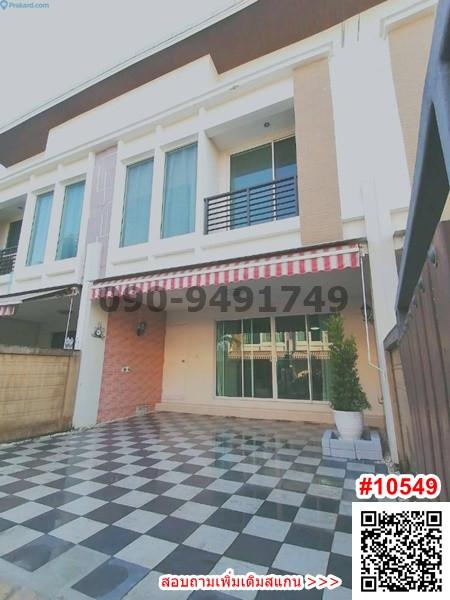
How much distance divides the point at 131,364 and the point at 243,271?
198 inches

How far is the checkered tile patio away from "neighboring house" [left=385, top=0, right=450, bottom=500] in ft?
5.39

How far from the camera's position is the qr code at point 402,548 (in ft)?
3.56

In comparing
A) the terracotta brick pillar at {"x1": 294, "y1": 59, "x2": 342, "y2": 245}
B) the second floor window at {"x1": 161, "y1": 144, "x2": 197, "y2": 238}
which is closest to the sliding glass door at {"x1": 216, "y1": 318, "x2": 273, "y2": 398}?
the second floor window at {"x1": 161, "y1": 144, "x2": 197, "y2": 238}

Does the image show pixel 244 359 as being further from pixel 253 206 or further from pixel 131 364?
pixel 253 206

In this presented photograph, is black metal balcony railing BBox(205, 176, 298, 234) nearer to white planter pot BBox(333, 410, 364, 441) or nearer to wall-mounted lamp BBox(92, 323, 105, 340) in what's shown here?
wall-mounted lamp BBox(92, 323, 105, 340)

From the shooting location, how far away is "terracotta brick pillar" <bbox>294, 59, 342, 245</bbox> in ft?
19.1

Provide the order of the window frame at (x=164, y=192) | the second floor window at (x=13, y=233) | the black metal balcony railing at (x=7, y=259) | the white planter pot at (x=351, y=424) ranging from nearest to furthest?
the white planter pot at (x=351, y=424) → the window frame at (x=164, y=192) → the black metal balcony railing at (x=7, y=259) → the second floor window at (x=13, y=233)

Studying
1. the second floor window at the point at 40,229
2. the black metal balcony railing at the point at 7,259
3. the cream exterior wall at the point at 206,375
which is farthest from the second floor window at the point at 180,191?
the black metal balcony railing at the point at 7,259

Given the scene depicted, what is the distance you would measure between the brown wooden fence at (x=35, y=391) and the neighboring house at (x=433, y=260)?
7.10 metres

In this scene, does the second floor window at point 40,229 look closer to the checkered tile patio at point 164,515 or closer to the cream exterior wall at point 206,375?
the cream exterior wall at point 206,375

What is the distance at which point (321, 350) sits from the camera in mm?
8250

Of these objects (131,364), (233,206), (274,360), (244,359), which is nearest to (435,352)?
(233,206)

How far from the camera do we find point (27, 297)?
883cm

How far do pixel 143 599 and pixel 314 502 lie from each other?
2.14m
